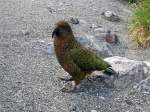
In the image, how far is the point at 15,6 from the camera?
30.7 feet

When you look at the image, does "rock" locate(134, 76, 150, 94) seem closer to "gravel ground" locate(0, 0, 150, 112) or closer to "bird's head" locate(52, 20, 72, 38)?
"gravel ground" locate(0, 0, 150, 112)

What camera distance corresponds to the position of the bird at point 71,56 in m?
5.86

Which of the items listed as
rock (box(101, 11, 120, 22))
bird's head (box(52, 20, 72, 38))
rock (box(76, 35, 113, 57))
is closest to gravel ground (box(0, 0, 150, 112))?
rock (box(101, 11, 120, 22))

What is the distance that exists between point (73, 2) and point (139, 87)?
428 centimetres

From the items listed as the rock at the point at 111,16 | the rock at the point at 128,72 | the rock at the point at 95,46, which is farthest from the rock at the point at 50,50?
the rock at the point at 111,16

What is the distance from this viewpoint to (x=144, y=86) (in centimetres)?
619

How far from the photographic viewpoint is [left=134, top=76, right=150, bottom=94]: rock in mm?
6135

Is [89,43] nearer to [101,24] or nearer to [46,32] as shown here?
[46,32]

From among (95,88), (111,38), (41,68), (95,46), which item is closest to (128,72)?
(95,88)

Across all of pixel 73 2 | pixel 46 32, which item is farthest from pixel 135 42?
pixel 73 2

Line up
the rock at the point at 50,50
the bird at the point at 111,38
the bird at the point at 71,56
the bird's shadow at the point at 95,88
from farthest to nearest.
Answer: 1. the bird at the point at 111,38
2. the rock at the point at 50,50
3. the bird's shadow at the point at 95,88
4. the bird at the point at 71,56

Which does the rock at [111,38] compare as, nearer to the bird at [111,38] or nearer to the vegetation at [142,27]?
the bird at [111,38]

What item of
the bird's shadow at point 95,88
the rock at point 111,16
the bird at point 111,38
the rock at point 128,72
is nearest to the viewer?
the bird's shadow at point 95,88

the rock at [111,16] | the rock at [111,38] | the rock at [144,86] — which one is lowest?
the rock at [111,16]
